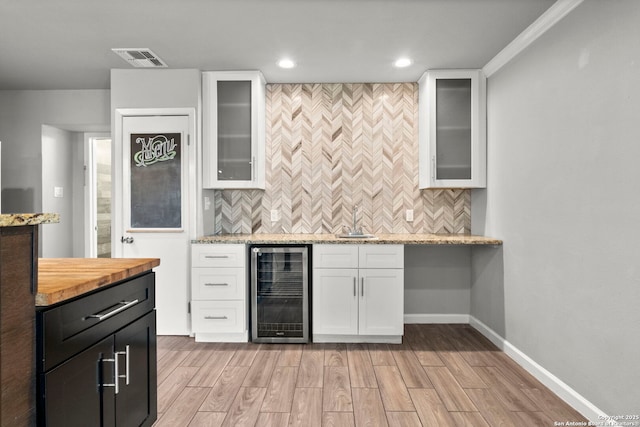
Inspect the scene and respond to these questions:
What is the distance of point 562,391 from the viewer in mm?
2332

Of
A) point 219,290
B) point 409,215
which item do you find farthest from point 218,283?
point 409,215

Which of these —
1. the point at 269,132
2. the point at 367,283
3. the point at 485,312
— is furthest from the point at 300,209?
the point at 485,312

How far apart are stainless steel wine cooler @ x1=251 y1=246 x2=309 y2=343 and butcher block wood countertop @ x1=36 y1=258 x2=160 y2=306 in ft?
5.14

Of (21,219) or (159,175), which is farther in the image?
(159,175)

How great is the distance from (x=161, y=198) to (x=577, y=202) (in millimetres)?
3223

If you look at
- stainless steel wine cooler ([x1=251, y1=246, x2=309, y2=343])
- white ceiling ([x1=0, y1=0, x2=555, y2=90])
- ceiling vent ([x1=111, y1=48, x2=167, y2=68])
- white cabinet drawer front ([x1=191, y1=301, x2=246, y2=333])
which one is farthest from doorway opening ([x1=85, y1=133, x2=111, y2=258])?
stainless steel wine cooler ([x1=251, y1=246, x2=309, y2=343])

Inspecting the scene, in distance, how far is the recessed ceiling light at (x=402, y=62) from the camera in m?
3.26

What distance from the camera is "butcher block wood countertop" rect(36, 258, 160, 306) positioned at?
1.12 meters

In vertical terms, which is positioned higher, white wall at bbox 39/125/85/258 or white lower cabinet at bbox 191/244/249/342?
white wall at bbox 39/125/85/258

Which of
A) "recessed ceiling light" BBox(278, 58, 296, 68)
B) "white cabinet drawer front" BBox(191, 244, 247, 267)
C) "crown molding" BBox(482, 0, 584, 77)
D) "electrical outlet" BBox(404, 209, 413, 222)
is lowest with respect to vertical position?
"white cabinet drawer front" BBox(191, 244, 247, 267)

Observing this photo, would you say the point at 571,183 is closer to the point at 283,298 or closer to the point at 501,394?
the point at 501,394

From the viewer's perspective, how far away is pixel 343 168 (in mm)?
3912

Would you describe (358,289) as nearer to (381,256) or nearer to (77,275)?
(381,256)

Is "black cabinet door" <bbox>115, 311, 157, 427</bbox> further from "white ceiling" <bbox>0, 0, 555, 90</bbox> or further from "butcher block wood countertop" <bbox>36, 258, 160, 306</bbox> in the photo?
"white ceiling" <bbox>0, 0, 555, 90</bbox>
